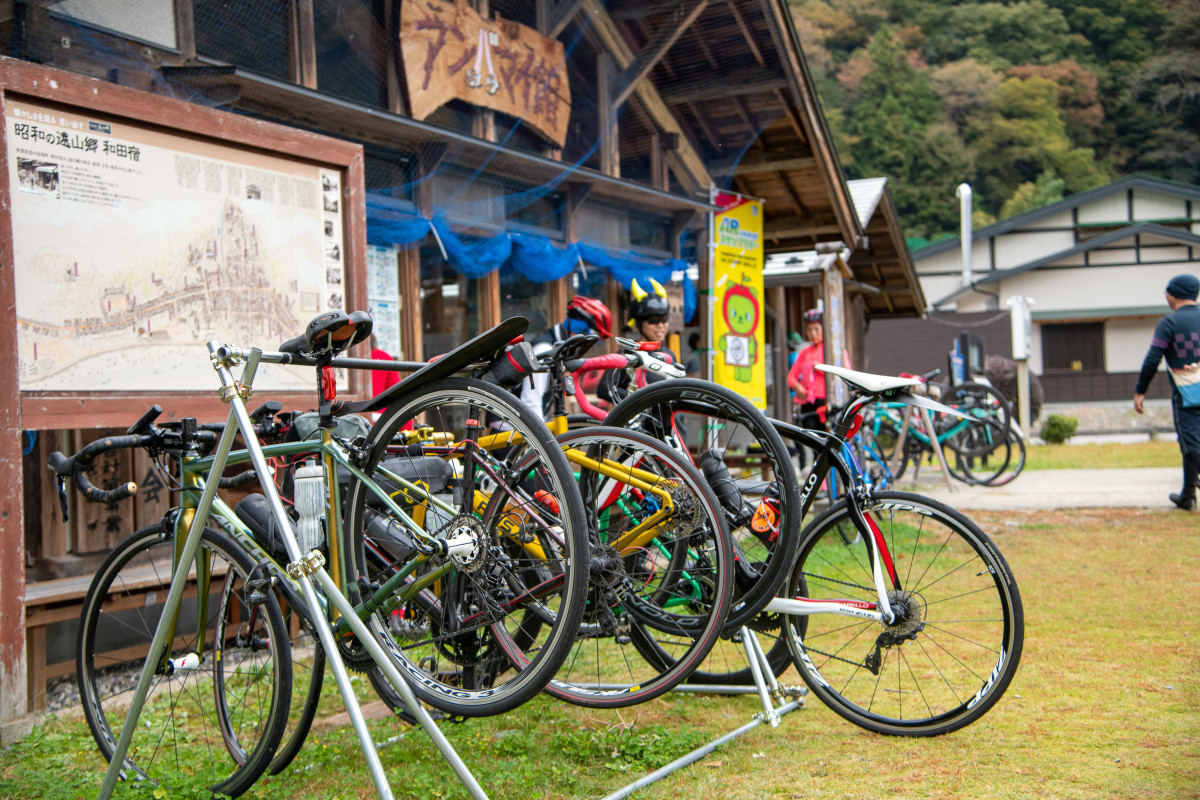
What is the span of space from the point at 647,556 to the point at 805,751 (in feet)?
2.77

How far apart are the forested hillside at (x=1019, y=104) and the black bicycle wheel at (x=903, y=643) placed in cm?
3848

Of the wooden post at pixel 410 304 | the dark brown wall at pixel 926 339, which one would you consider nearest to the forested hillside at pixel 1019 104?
the dark brown wall at pixel 926 339

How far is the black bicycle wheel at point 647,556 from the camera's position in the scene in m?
2.46

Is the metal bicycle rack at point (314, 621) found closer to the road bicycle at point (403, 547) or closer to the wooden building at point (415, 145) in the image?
the road bicycle at point (403, 547)

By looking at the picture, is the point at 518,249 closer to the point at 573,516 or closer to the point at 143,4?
the point at 143,4

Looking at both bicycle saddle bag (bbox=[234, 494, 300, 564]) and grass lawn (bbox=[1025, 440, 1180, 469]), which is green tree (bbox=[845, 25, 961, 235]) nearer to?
grass lawn (bbox=[1025, 440, 1180, 469])

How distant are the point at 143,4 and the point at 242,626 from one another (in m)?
3.13

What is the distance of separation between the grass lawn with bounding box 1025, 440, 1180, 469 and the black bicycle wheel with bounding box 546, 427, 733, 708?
1152 cm

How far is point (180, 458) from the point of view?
2.76m

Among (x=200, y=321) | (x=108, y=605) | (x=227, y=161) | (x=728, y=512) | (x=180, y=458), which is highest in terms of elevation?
(x=227, y=161)

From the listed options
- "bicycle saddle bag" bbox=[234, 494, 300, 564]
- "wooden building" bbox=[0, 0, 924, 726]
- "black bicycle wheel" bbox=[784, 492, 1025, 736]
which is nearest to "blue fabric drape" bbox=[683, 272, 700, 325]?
"wooden building" bbox=[0, 0, 924, 726]

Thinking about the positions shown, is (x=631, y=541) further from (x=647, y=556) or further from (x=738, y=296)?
(x=738, y=296)

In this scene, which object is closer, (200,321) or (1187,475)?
(200,321)

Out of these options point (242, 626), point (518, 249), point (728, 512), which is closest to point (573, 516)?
point (728, 512)
